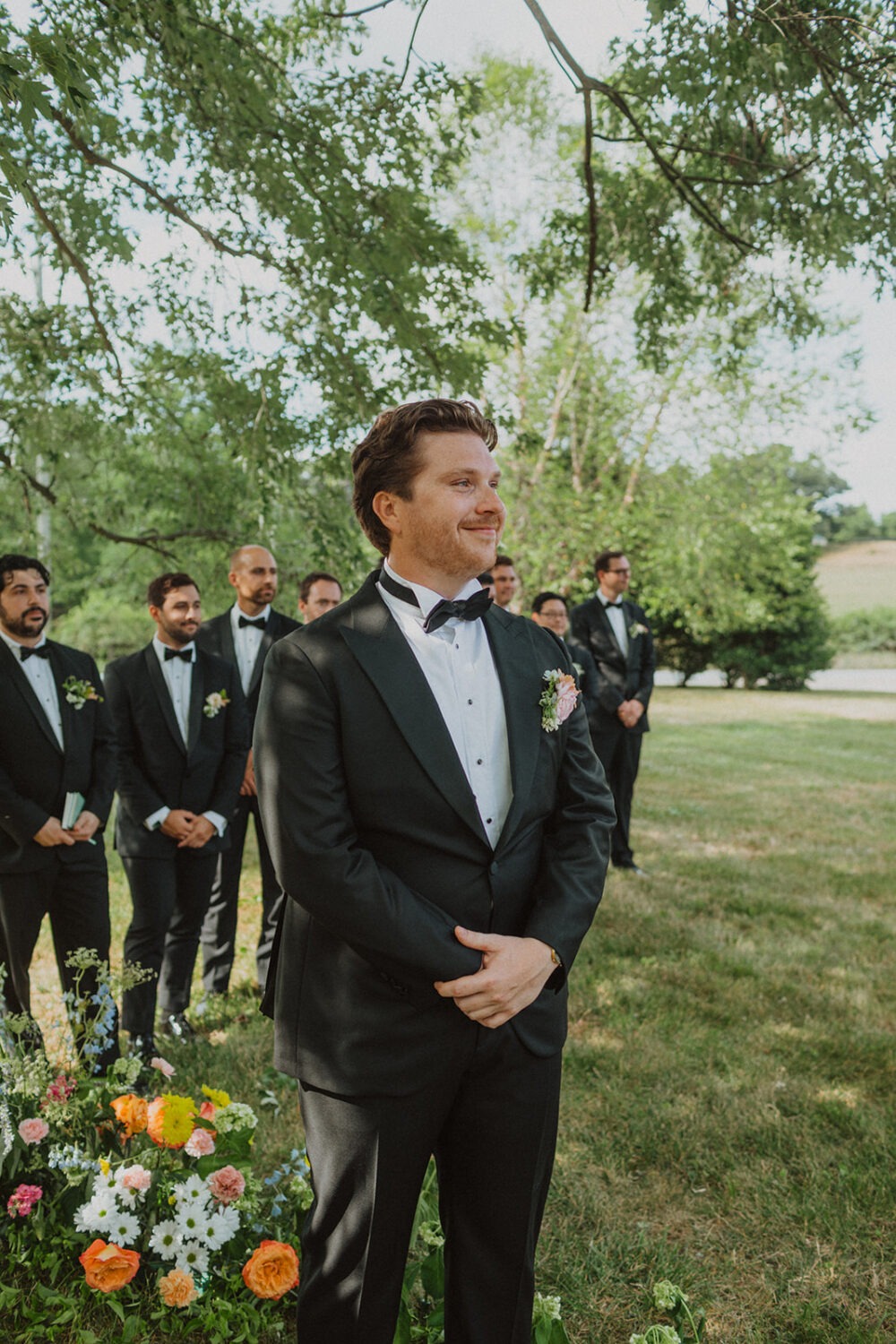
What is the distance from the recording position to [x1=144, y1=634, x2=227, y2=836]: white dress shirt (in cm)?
486

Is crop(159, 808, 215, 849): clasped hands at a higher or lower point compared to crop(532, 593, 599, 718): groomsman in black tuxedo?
lower

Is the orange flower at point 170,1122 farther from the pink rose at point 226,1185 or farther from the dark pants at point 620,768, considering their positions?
the dark pants at point 620,768

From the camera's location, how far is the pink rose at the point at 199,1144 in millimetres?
2926

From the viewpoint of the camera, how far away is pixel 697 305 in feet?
21.3

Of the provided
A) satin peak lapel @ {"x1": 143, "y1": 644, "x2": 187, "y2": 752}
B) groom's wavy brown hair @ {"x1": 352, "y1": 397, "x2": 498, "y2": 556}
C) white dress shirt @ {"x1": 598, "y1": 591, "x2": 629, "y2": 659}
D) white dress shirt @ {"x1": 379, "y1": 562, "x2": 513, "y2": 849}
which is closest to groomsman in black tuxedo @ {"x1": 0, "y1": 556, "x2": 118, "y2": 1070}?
satin peak lapel @ {"x1": 143, "y1": 644, "x2": 187, "y2": 752}

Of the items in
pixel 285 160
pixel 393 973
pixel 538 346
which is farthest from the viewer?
pixel 538 346

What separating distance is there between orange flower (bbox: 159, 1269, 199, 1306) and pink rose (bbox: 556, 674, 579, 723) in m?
1.94

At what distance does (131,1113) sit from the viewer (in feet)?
9.89

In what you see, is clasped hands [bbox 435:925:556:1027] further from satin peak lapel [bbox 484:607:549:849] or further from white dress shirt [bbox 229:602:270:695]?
white dress shirt [bbox 229:602:270:695]

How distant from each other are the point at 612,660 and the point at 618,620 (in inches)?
15.2

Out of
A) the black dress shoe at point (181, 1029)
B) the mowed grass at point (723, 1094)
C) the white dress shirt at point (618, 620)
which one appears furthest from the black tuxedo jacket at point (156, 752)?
the white dress shirt at point (618, 620)

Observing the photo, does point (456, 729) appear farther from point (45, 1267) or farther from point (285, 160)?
point (285, 160)

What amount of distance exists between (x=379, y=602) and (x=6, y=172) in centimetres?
163

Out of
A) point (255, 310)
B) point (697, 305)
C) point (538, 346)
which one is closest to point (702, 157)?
point (697, 305)
